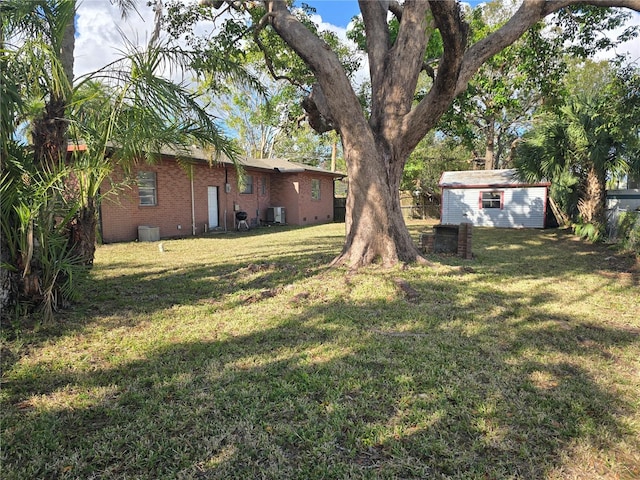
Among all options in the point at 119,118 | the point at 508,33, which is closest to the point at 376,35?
the point at 508,33

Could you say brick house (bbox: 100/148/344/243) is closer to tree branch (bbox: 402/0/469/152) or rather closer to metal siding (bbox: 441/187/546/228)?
tree branch (bbox: 402/0/469/152)

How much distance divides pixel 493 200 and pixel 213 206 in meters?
14.2

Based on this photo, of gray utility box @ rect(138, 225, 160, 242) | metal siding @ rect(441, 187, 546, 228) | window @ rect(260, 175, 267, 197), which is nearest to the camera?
gray utility box @ rect(138, 225, 160, 242)

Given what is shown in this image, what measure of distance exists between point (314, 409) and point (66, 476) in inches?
56.8

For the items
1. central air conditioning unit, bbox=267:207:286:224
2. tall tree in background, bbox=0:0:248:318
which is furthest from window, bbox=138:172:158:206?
tall tree in background, bbox=0:0:248:318

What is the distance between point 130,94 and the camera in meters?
4.00

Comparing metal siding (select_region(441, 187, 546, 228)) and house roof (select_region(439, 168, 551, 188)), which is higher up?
house roof (select_region(439, 168, 551, 188))

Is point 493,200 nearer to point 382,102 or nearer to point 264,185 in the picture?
point 264,185

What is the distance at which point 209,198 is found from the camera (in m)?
16.4

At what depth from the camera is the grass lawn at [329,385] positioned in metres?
2.14

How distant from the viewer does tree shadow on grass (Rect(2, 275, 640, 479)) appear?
2.12m

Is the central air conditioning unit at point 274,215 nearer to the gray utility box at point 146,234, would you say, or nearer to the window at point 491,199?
the gray utility box at point 146,234

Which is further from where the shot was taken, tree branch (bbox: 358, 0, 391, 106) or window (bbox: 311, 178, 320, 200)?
window (bbox: 311, 178, 320, 200)

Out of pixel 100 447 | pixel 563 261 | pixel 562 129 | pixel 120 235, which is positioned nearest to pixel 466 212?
pixel 562 129
